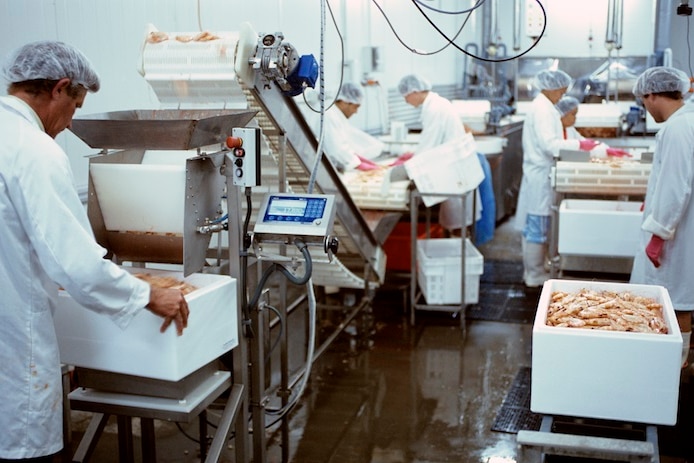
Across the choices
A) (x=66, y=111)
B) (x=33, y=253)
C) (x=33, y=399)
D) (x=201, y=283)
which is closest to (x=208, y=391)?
(x=201, y=283)

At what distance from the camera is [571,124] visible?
578cm

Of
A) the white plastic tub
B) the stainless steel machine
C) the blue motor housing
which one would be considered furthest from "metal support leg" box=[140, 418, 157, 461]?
the white plastic tub

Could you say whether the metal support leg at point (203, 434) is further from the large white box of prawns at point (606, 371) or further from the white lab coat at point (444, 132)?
the white lab coat at point (444, 132)

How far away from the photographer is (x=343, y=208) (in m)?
3.97

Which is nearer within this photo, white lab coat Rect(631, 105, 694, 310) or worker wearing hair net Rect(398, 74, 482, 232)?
white lab coat Rect(631, 105, 694, 310)

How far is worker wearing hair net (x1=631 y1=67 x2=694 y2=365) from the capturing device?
3.24 meters

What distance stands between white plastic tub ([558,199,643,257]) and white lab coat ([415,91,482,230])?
1.29 meters

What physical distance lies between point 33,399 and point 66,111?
78 cm

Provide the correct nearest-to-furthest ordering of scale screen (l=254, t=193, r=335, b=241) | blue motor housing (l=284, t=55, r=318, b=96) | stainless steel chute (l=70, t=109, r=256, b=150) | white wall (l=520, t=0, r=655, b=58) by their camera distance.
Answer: stainless steel chute (l=70, t=109, r=256, b=150) < scale screen (l=254, t=193, r=335, b=241) < blue motor housing (l=284, t=55, r=318, b=96) < white wall (l=520, t=0, r=655, b=58)

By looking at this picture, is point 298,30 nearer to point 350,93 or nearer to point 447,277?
point 350,93

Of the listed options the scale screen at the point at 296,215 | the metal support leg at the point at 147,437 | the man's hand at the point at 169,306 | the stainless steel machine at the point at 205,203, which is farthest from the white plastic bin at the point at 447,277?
the man's hand at the point at 169,306

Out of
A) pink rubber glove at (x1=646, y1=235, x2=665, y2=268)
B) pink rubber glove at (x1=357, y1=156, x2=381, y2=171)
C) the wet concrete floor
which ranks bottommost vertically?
the wet concrete floor

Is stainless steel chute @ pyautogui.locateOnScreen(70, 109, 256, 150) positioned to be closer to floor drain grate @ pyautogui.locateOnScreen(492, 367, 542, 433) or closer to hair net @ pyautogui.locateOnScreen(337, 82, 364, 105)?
floor drain grate @ pyautogui.locateOnScreen(492, 367, 542, 433)

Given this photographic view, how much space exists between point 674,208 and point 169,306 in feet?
7.39
